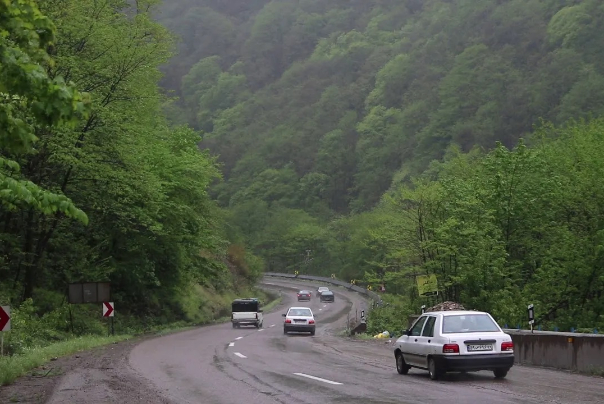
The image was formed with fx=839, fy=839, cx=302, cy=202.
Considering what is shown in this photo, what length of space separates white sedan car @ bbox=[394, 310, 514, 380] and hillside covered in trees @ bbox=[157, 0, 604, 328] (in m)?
18.4

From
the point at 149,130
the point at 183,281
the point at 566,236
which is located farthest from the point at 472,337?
the point at 183,281

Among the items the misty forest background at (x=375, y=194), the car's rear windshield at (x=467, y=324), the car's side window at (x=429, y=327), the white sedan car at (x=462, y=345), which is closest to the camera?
the white sedan car at (x=462, y=345)

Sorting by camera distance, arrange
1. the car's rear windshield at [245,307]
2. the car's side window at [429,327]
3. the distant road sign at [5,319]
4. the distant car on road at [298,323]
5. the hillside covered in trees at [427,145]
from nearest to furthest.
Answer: the car's side window at [429,327], the distant road sign at [5,319], the hillside covered in trees at [427,145], the distant car on road at [298,323], the car's rear windshield at [245,307]

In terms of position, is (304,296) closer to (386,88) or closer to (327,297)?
(327,297)

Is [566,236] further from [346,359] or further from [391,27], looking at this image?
[391,27]

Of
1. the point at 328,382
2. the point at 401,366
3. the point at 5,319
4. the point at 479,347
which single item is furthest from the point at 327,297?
the point at 479,347

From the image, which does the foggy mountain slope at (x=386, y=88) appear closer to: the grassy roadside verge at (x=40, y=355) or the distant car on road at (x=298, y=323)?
the distant car on road at (x=298, y=323)

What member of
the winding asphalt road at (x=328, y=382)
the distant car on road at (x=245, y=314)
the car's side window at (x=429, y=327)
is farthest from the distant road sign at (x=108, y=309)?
the car's side window at (x=429, y=327)

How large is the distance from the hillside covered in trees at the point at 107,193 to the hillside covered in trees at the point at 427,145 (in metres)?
10.0

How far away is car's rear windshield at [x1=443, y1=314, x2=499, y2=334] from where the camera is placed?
17078mm

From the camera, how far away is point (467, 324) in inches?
677

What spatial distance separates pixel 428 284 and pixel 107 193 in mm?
15076

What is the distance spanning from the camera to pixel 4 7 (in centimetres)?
912

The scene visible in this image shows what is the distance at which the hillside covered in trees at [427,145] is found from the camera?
39.7 m
